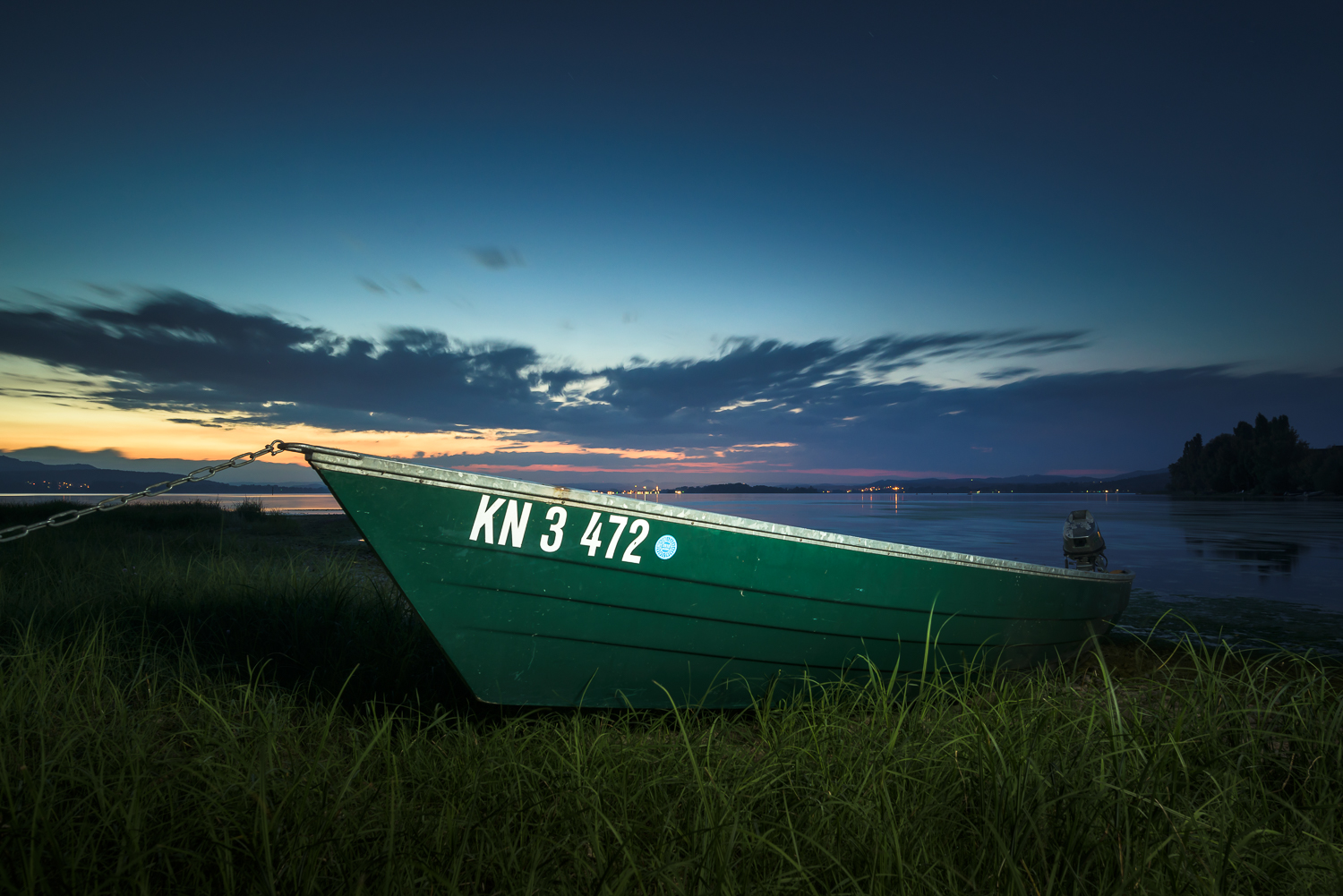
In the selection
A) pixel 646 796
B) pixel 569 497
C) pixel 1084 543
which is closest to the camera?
pixel 646 796

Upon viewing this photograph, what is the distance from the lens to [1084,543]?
8.03 meters

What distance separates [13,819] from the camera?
2131 millimetres

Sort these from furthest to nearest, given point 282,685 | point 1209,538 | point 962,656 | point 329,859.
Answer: point 1209,538
point 962,656
point 282,685
point 329,859

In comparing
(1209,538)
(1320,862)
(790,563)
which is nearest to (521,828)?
(790,563)

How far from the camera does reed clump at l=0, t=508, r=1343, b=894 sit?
7.12 feet

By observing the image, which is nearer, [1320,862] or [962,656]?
[1320,862]

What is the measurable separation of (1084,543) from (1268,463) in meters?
96.8

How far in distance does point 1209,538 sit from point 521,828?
30.9 m

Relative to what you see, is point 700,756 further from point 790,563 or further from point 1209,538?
point 1209,538

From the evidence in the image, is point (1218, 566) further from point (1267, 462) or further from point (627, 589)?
point (1267, 462)

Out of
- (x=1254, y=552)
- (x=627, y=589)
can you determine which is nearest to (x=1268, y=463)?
(x=1254, y=552)

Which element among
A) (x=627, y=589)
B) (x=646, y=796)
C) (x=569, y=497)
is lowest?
(x=646, y=796)

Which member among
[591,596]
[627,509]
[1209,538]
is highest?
[627,509]

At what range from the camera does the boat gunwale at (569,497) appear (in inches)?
128
